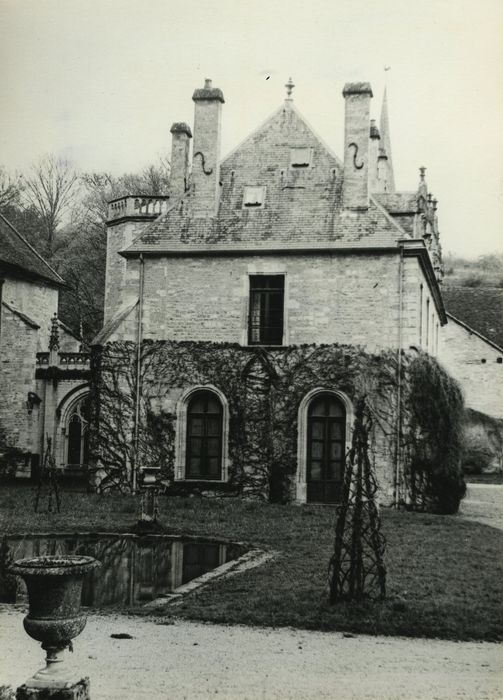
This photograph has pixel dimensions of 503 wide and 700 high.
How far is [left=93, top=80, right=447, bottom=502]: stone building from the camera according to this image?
20297 millimetres

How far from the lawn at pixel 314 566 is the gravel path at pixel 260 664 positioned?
453 mm

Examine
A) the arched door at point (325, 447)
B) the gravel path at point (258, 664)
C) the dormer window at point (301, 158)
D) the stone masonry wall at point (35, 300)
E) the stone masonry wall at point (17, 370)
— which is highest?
the dormer window at point (301, 158)

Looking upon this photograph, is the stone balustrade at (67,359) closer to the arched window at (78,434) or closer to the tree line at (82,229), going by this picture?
the arched window at (78,434)

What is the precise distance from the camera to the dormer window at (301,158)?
71.6ft

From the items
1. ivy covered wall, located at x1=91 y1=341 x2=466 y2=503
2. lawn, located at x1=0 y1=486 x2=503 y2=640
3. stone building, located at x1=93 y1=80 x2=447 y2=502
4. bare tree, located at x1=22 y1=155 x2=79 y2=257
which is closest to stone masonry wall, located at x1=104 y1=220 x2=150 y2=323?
bare tree, located at x1=22 y1=155 x2=79 y2=257

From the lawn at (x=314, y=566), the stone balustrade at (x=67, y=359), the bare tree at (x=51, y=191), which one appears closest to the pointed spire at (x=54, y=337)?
the stone balustrade at (x=67, y=359)

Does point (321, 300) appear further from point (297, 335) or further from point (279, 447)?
point (279, 447)

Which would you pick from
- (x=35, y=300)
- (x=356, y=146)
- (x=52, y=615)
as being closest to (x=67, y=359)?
(x=35, y=300)

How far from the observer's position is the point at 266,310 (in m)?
21.1

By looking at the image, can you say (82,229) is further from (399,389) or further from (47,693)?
(47,693)

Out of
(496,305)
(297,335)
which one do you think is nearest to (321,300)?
(297,335)

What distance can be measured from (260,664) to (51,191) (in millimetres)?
29730

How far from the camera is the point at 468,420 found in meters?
31.4

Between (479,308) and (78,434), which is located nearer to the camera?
(78,434)
